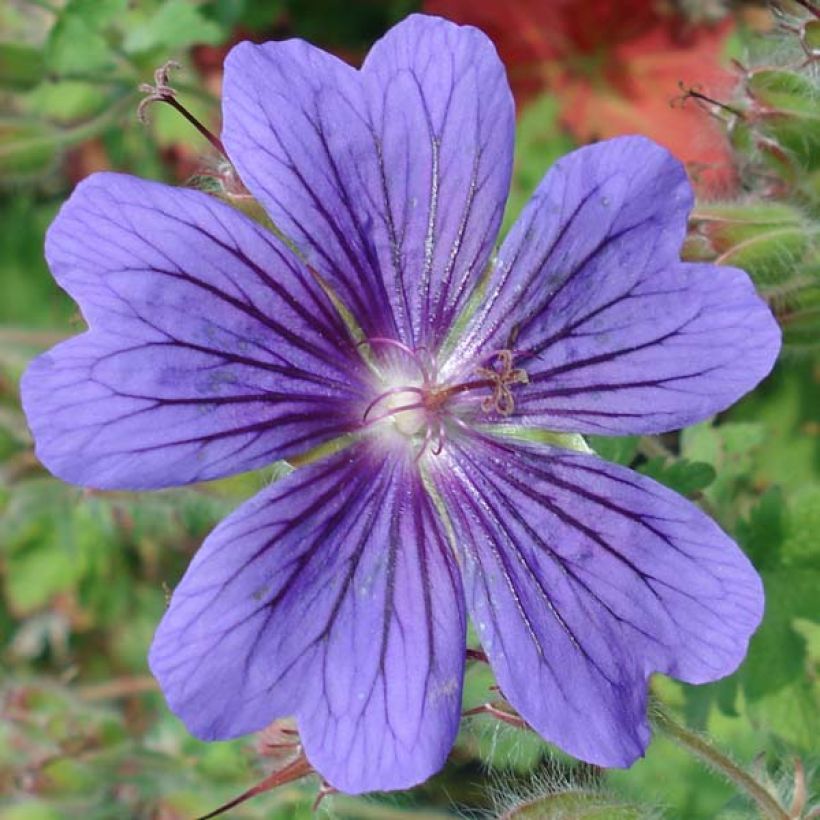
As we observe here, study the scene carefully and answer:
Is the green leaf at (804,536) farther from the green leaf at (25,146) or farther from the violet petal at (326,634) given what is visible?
the green leaf at (25,146)

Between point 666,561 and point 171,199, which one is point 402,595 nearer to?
point 666,561

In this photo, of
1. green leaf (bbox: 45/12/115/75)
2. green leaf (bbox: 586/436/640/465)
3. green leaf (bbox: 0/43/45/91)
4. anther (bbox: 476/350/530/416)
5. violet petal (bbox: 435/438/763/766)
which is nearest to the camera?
violet petal (bbox: 435/438/763/766)

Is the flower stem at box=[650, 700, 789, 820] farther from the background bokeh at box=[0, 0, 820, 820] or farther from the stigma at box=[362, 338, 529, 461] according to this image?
the stigma at box=[362, 338, 529, 461]

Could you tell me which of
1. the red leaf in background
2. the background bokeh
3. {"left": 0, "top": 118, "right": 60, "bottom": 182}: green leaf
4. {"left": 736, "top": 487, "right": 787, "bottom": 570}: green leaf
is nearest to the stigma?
the background bokeh

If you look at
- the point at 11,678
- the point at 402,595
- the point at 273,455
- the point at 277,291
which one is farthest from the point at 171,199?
the point at 11,678

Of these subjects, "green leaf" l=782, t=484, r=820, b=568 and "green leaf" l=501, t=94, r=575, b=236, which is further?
"green leaf" l=501, t=94, r=575, b=236

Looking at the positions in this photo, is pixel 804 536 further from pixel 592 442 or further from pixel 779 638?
pixel 592 442
